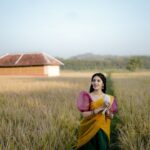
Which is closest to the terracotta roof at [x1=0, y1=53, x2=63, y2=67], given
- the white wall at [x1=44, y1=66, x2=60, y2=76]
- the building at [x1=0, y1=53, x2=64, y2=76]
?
the building at [x1=0, y1=53, x2=64, y2=76]

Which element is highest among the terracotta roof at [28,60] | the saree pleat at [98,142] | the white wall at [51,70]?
the terracotta roof at [28,60]

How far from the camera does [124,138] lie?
4.07m

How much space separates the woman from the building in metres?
36.2

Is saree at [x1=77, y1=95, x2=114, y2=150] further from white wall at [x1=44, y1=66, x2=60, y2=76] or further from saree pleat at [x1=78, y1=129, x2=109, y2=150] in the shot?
white wall at [x1=44, y1=66, x2=60, y2=76]

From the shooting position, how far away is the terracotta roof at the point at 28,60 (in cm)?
4111

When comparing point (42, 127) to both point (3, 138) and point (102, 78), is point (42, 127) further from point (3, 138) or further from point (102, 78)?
point (102, 78)

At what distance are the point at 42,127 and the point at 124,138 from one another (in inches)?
42.3

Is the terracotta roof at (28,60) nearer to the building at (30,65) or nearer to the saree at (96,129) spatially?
the building at (30,65)

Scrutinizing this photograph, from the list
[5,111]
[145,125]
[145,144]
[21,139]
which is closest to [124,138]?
[145,144]

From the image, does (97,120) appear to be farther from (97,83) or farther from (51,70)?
(51,70)

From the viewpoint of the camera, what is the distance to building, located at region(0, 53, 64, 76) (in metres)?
40.6

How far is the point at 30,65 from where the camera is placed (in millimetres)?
41500

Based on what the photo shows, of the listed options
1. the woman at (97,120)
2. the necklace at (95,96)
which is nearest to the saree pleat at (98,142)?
the woman at (97,120)

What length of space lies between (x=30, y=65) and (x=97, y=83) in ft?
126
